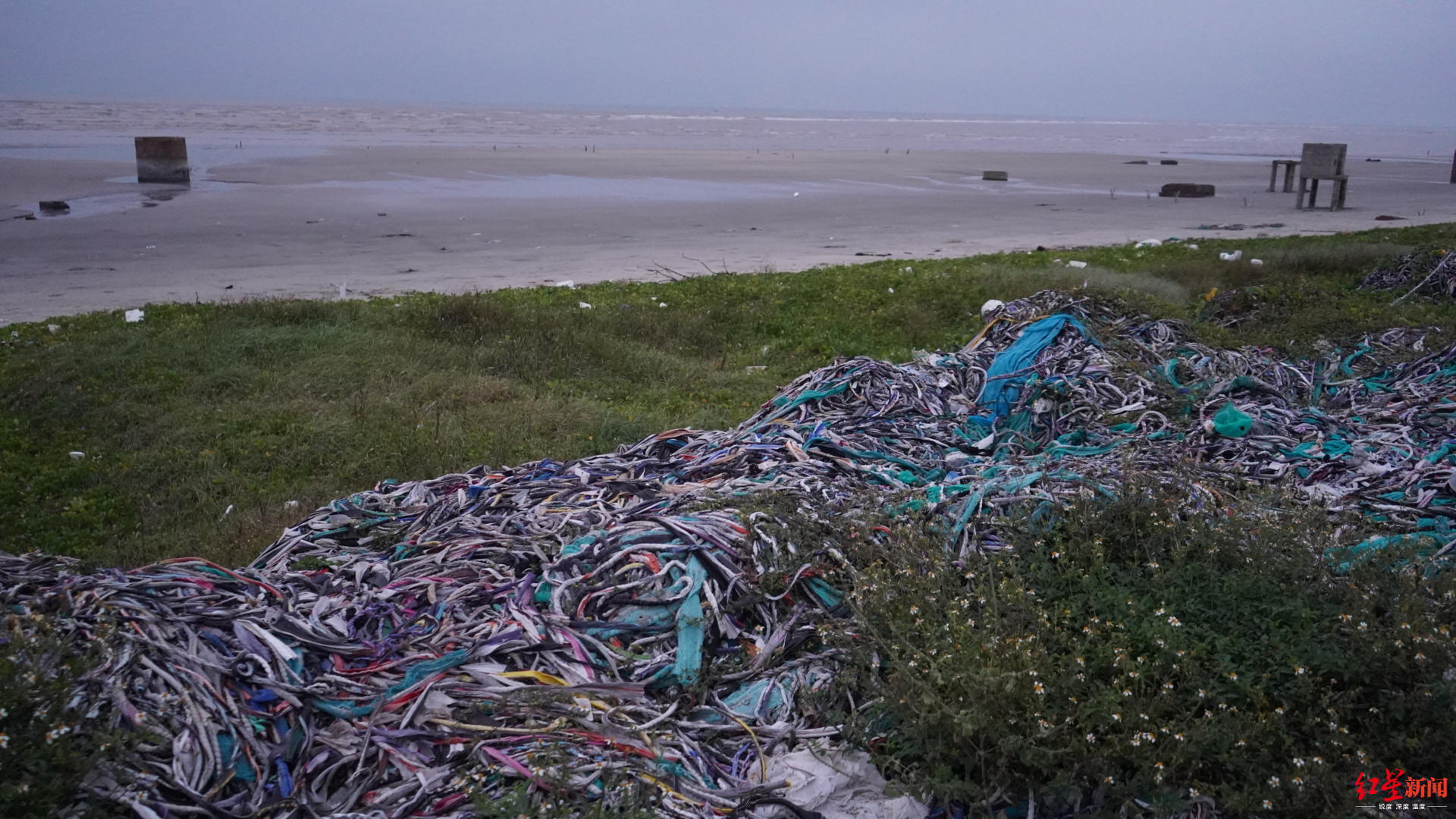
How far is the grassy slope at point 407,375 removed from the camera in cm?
641

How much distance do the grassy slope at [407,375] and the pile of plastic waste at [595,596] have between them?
5.16 feet

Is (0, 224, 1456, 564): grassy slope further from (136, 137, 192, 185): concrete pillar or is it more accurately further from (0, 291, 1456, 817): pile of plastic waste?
→ (136, 137, 192, 185): concrete pillar

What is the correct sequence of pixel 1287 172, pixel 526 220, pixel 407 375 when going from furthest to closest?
pixel 1287 172
pixel 526 220
pixel 407 375

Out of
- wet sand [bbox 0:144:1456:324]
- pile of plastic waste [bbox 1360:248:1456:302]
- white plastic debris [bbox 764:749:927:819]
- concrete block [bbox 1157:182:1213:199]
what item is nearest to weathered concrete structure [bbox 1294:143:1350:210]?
wet sand [bbox 0:144:1456:324]

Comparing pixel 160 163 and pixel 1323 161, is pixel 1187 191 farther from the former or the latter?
pixel 160 163

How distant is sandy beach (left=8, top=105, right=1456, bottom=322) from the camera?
45.8 feet

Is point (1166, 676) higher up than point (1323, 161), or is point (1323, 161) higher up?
point (1323, 161)

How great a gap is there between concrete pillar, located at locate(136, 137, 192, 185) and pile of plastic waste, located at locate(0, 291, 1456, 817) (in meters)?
25.3

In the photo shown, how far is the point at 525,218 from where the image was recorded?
2089 centimetres

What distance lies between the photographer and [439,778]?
292cm

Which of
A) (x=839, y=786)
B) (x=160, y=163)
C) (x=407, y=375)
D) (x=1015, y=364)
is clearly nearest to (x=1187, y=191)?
(x=1015, y=364)

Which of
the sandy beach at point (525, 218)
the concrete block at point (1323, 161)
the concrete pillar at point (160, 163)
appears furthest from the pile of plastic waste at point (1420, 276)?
the concrete pillar at point (160, 163)

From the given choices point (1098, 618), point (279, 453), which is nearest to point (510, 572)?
point (1098, 618)

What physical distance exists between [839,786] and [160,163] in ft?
94.3
